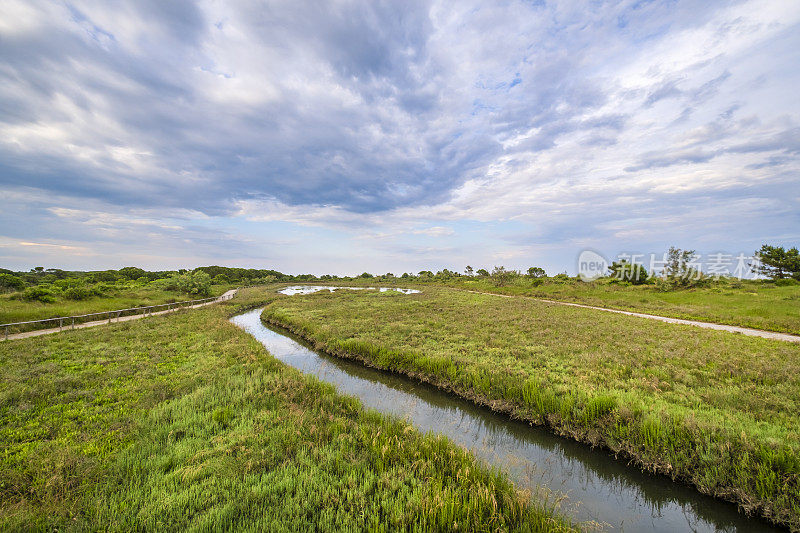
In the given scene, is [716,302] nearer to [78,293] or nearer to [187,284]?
[78,293]

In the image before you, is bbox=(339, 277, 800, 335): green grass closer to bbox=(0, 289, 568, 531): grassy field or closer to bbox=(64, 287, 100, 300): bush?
bbox=(0, 289, 568, 531): grassy field

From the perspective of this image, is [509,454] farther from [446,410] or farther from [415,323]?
[415,323]

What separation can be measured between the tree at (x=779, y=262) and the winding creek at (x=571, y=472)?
239 ft

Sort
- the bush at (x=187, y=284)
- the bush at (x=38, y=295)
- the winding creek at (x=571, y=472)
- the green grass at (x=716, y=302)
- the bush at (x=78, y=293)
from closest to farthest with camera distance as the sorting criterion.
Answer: the winding creek at (x=571, y=472) < the green grass at (x=716, y=302) < the bush at (x=38, y=295) < the bush at (x=78, y=293) < the bush at (x=187, y=284)

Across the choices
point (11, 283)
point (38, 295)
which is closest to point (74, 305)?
point (38, 295)

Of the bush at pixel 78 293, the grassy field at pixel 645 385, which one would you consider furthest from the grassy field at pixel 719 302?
the bush at pixel 78 293

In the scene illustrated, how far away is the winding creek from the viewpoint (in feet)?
20.1

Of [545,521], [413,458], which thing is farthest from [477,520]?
[413,458]

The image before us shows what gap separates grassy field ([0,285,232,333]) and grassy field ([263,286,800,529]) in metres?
23.1

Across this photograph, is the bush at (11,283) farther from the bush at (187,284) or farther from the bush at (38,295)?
the bush at (187,284)

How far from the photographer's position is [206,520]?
454cm

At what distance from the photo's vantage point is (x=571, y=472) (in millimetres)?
7551

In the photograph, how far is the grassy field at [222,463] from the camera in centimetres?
483

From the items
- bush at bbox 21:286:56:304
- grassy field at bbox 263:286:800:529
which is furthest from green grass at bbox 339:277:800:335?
bush at bbox 21:286:56:304
